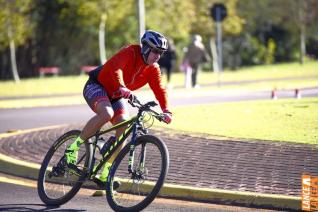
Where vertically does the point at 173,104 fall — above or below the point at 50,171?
below

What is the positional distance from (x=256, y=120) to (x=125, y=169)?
552 centimetres

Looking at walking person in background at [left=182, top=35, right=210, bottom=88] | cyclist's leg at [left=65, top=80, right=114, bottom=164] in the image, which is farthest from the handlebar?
walking person in background at [left=182, top=35, right=210, bottom=88]

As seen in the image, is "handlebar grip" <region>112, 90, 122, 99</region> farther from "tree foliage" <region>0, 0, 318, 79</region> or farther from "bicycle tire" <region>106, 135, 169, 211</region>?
"tree foliage" <region>0, 0, 318, 79</region>

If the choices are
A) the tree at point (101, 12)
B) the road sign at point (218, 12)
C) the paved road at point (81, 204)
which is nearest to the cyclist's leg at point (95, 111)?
the paved road at point (81, 204)

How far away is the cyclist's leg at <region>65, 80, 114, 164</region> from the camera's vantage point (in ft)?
24.2

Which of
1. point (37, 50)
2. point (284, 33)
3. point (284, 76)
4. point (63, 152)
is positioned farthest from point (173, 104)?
point (284, 33)

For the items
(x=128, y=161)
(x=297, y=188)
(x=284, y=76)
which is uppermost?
(x=128, y=161)

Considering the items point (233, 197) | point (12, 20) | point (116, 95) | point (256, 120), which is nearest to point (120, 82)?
point (116, 95)

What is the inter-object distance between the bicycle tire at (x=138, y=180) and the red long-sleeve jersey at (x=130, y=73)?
56cm

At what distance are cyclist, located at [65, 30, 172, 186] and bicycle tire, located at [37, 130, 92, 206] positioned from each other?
0.11 meters

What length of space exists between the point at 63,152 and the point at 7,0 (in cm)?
2523

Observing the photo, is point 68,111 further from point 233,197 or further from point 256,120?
point 233,197

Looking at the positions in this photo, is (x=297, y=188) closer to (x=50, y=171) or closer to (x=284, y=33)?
(x=50, y=171)

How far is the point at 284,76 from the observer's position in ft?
108
